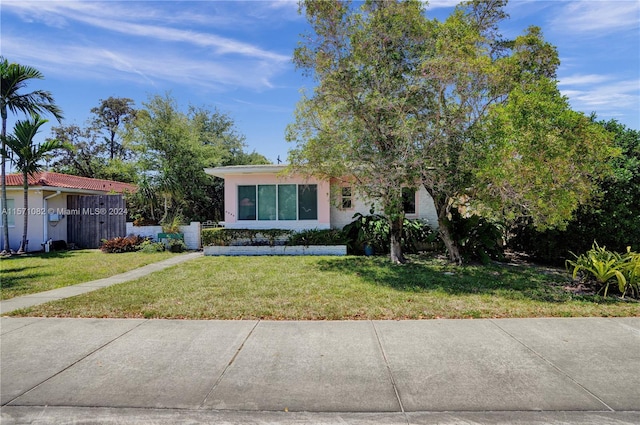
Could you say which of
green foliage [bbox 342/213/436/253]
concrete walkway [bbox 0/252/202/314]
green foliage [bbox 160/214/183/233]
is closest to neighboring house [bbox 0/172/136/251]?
green foliage [bbox 160/214/183/233]

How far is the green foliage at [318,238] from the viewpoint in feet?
42.9

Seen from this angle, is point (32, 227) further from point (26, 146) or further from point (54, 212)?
point (26, 146)

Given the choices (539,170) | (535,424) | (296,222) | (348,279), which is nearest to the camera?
(535,424)

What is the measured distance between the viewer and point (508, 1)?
9.95 m

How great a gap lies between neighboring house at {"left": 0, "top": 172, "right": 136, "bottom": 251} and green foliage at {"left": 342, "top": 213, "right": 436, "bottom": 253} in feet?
34.1

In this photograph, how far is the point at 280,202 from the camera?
14.2m

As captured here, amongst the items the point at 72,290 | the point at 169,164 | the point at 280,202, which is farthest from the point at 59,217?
the point at 72,290

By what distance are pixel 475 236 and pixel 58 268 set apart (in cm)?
1266

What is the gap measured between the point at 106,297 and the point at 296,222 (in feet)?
26.4

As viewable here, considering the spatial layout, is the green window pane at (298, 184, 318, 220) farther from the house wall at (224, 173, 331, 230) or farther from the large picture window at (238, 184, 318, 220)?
the house wall at (224, 173, 331, 230)

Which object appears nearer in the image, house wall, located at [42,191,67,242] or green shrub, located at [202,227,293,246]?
green shrub, located at [202,227,293,246]

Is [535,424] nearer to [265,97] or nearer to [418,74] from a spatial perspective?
[418,74]

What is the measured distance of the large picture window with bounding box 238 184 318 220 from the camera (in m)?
14.2

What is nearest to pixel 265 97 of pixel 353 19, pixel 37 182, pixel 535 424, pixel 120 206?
pixel 353 19
